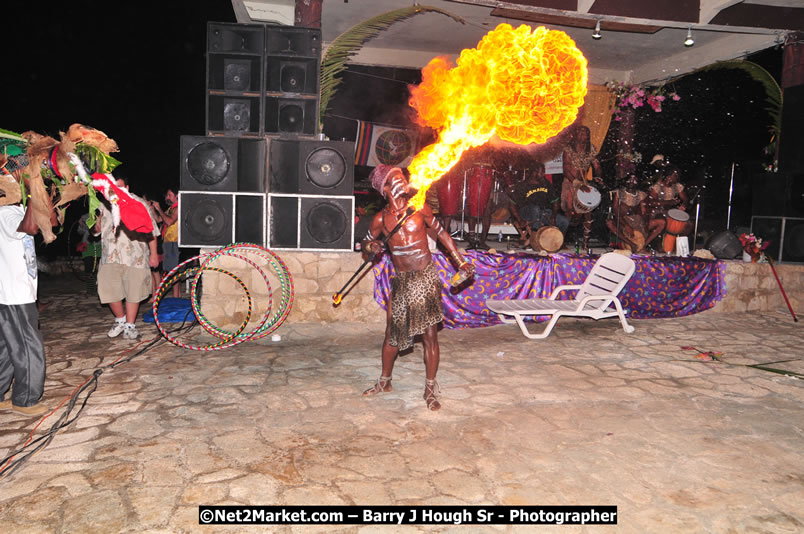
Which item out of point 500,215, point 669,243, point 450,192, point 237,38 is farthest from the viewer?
point 500,215

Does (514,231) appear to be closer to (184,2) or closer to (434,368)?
(434,368)

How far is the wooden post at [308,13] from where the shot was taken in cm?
854

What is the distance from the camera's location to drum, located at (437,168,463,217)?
9695 mm

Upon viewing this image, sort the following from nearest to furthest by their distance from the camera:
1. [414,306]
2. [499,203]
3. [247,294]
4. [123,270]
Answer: [414,306]
[123,270]
[247,294]
[499,203]

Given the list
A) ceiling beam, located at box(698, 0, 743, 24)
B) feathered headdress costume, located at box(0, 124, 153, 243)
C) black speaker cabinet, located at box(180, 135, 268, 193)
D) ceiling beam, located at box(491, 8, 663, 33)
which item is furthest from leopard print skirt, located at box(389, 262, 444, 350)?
ceiling beam, located at box(698, 0, 743, 24)

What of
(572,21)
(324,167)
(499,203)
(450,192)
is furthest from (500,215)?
(324,167)

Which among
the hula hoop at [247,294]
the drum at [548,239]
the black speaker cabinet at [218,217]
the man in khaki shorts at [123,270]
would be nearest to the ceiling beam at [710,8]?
the drum at [548,239]

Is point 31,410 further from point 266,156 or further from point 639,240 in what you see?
point 639,240

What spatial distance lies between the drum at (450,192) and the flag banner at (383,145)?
11.2 ft

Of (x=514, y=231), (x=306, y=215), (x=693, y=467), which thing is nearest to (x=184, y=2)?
(x=306, y=215)

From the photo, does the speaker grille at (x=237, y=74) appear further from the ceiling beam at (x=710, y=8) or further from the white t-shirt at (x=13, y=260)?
the ceiling beam at (x=710, y=8)

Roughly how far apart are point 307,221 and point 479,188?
10.7ft

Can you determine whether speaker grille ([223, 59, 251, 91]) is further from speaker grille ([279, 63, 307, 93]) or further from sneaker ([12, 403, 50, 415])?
sneaker ([12, 403, 50, 415])

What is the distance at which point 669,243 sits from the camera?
1024 cm
